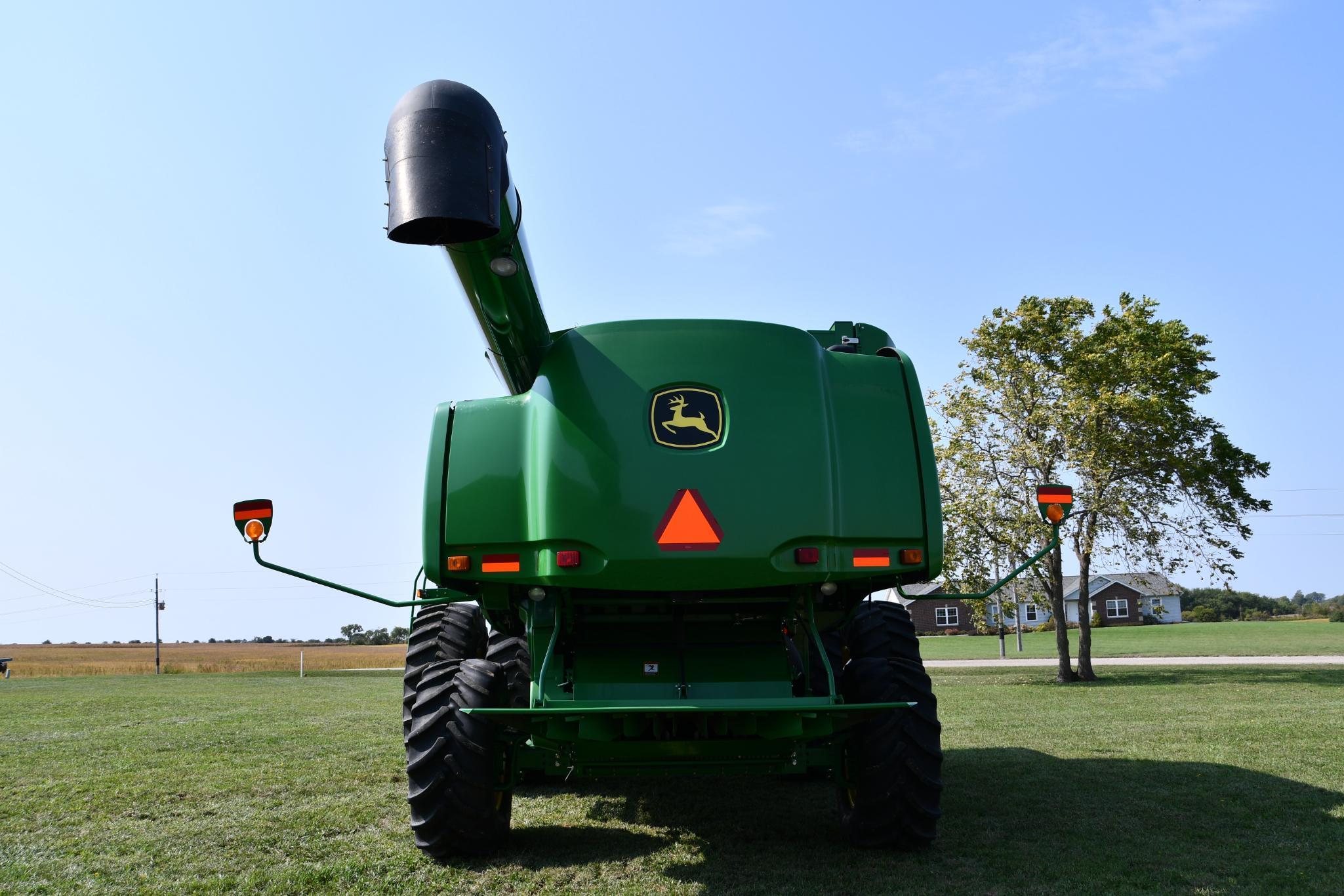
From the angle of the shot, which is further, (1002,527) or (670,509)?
(1002,527)

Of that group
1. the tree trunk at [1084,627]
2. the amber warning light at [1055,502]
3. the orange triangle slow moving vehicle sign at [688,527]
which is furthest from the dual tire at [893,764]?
the tree trunk at [1084,627]

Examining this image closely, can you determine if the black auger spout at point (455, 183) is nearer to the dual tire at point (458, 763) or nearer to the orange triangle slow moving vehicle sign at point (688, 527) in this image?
the orange triangle slow moving vehicle sign at point (688, 527)

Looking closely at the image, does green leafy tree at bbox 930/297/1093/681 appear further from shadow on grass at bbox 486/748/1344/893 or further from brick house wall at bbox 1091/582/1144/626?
brick house wall at bbox 1091/582/1144/626

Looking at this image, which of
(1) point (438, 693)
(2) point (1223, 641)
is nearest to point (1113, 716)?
(1) point (438, 693)

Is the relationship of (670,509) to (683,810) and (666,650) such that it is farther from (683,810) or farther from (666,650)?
(683,810)

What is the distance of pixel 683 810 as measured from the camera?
7.24 m

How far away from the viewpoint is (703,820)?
6.89 meters

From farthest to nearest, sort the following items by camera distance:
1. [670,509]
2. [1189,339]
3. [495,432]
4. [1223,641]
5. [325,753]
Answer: [1223,641], [1189,339], [325,753], [495,432], [670,509]

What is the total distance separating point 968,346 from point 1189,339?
5120 millimetres

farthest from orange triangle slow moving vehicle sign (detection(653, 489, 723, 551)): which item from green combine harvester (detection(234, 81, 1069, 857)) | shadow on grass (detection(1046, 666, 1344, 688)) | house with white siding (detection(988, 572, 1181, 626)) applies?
house with white siding (detection(988, 572, 1181, 626))

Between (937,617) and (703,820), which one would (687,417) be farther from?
(937,617)

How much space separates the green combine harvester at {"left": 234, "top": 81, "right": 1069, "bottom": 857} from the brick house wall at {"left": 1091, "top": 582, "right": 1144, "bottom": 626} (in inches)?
3056

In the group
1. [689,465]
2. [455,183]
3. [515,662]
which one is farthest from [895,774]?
[455,183]

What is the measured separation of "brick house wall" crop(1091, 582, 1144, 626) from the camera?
7731cm
